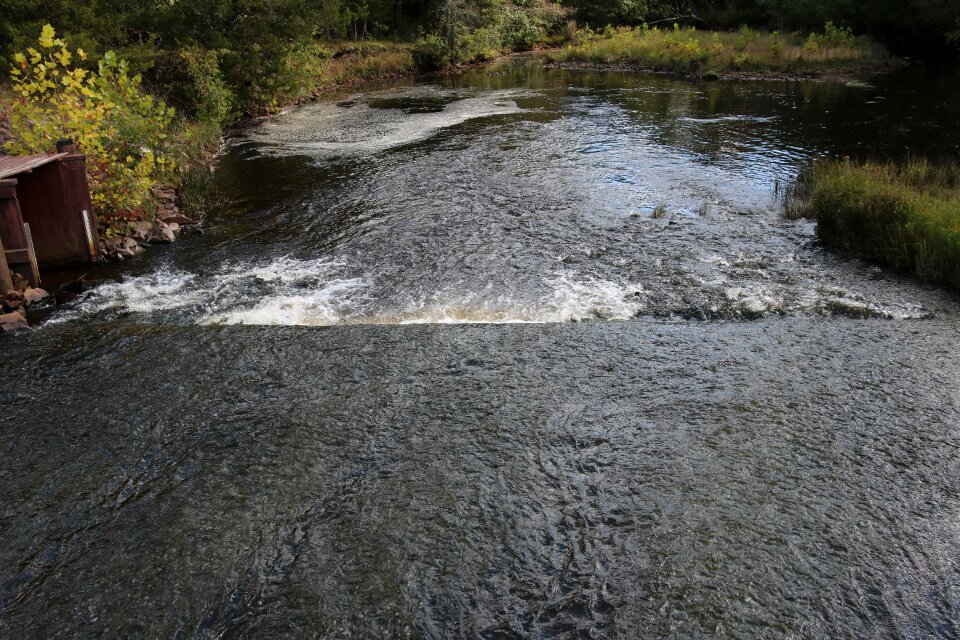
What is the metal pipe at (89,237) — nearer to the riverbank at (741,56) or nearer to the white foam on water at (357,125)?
the white foam on water at (357,125)

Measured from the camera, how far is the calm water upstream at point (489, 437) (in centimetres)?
443

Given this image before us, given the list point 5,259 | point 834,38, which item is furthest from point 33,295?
point 834,38

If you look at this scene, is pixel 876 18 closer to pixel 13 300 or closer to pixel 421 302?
pixel 421 302

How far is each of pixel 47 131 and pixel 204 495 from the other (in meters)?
8.35

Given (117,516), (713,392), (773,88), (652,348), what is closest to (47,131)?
(117,516)

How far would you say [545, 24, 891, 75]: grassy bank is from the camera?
32438mm

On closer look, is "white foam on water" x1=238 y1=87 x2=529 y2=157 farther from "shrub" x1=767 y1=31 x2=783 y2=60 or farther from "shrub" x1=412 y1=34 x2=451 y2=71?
"shrub" x1=767 y1=31 x2=783 y2=60

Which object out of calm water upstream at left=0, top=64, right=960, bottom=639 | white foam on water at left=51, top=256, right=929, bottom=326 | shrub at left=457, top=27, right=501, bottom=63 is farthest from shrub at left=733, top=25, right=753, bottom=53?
white foam on water at left=51, top=256, right=929, bottom=326

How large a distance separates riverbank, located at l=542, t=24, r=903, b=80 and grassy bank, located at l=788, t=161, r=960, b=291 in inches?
840

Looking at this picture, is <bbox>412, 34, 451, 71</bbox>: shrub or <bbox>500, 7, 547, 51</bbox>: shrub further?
<bbox>500, 7, 547, 51</bbox>: shrub

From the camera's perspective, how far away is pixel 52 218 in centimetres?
998

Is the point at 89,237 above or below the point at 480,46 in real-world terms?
below

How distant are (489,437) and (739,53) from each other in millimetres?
34186

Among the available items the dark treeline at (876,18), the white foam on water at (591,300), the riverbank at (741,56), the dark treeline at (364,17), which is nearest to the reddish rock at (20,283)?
the white foam on water at (591,300)
